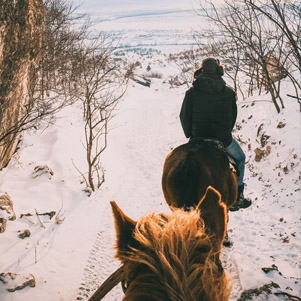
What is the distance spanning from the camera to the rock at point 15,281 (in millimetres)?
3454

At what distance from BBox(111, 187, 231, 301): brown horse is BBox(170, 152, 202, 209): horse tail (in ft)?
3.63

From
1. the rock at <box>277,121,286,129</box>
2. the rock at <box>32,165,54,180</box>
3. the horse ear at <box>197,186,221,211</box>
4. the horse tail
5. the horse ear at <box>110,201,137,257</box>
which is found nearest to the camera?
the horse ear at <box>110,201,137,257</box>

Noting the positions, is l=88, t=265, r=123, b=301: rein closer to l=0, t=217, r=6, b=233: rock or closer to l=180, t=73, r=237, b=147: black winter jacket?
l=180, t=73, r=237, b=147: black winter jacket

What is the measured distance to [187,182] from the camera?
288 centimetres

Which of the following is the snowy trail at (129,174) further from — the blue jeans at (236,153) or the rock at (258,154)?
the rock at (258,154)

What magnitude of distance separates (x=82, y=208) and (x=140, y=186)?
232 centimetres

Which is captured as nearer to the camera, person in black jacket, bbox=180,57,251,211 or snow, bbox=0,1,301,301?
person in black jacket, bbox=180,57,251,211

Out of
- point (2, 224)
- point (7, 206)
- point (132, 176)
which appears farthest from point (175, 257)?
point (132, 176)

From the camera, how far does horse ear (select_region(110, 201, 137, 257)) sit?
157 cm

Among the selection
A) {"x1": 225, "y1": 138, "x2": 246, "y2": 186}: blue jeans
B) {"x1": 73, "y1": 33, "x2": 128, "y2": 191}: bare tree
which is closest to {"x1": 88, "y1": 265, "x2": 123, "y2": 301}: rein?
{"x1": 225, "y1": 138, "x2": 246, "y2": 186}: blue jeans

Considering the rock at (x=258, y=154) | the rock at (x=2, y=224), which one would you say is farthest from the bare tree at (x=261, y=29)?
the rock at (x=2, y=224)

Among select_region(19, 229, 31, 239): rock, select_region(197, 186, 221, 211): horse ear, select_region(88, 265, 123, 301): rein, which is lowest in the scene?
select_region(19, 229, 31, 239): rock

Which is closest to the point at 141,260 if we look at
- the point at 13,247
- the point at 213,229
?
the point at 213,229

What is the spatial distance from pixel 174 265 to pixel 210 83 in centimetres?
274
